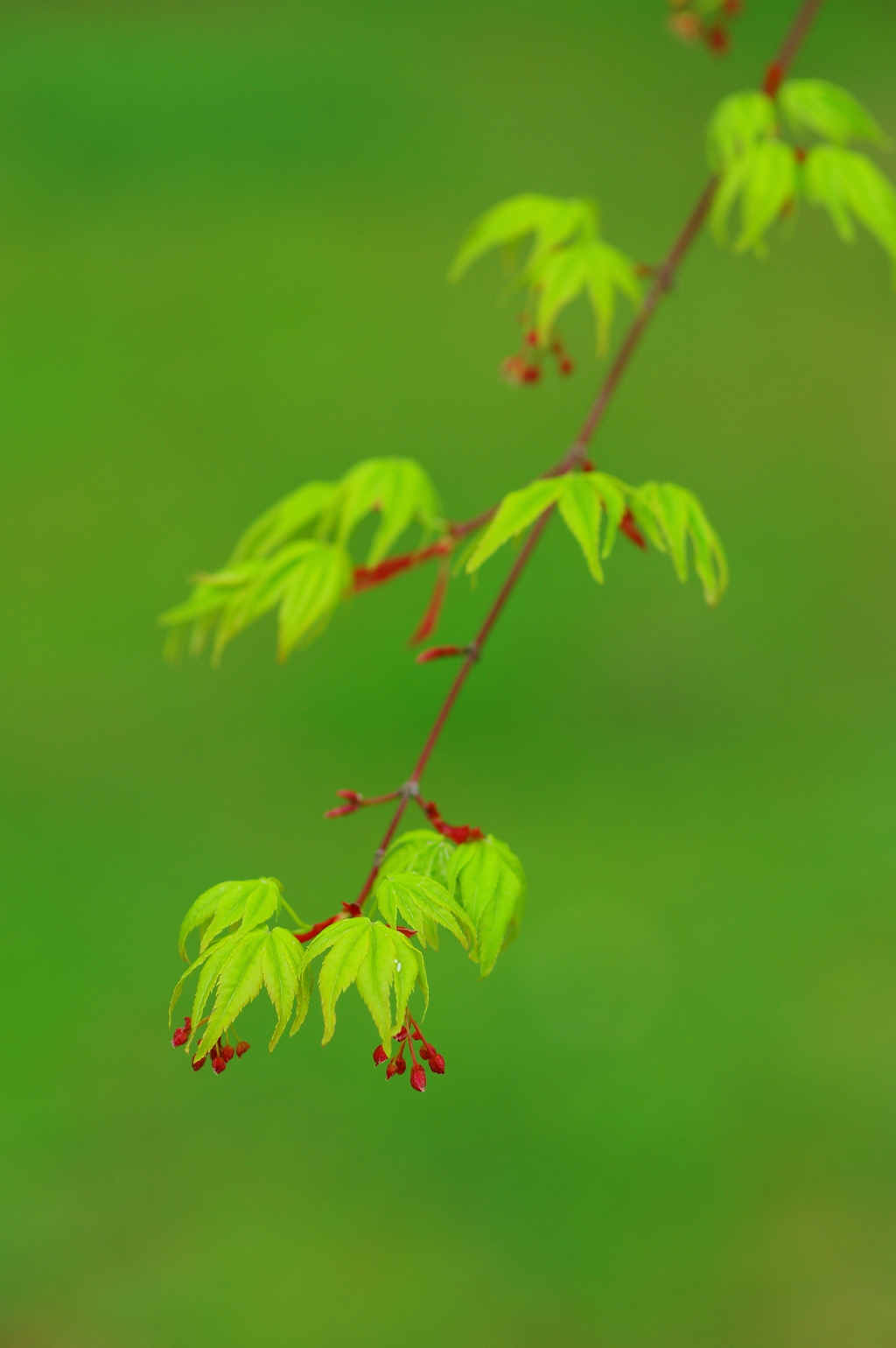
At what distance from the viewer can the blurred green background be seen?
3564mm

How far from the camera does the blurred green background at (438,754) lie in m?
3.56

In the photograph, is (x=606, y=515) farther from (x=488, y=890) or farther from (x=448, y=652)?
(x=488, y=890)

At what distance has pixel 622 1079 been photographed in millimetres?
3939

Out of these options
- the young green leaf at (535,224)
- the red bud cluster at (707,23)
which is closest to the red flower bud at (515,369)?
the young green leaf at (535,224)

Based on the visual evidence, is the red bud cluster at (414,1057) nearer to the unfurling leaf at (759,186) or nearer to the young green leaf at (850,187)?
the unfurling leaf at (759,186)

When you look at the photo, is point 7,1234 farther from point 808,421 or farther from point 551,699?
point 808,421

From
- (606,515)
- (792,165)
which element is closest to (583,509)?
(606,515)

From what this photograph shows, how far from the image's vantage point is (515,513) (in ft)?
4.71

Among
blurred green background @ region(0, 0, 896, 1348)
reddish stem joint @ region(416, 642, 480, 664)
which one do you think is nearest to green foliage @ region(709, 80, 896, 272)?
reddish stem joint @ region(416, 642, 480, 664)

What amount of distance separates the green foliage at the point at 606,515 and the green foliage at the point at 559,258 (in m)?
0.38

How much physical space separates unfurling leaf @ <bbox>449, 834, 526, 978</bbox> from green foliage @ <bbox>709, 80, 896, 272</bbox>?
0.94m

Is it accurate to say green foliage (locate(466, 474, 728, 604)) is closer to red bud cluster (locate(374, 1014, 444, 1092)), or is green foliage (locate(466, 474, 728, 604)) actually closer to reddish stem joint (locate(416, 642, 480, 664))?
reddish stem joint (locate(416, 642, 480, 664))

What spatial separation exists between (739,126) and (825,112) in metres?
0.17

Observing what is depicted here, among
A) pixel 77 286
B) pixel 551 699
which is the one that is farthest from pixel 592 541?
pixel 77 286
